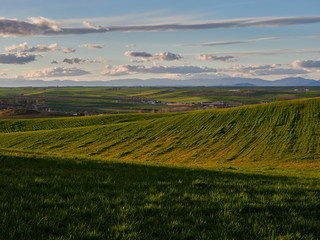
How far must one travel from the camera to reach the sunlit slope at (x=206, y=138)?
49744mm

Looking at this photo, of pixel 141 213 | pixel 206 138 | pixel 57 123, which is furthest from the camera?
pixel 57 123

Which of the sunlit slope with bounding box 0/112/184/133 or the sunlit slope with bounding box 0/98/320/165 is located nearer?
the sunlit slope with bounding box 0/98/320/165

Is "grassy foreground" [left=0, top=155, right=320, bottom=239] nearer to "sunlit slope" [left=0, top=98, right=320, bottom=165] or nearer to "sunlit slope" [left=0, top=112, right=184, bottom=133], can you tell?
"sunlit slope" [left=0, top=98, right=320, bottom=165]

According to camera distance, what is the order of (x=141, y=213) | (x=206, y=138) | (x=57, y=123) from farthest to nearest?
(x=57, y=123) < (x=206, y=138) < (x=141, y=213)

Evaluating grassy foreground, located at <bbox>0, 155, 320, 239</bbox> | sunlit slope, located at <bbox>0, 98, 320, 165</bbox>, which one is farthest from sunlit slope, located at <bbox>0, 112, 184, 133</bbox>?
grassy foreground, located at <bbox>0, 155, 320, 239</bbox>

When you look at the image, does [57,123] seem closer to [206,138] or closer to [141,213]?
[206,138]

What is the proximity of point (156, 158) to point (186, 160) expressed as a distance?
237 inches

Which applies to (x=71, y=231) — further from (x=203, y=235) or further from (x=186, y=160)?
(x=186, y=160)

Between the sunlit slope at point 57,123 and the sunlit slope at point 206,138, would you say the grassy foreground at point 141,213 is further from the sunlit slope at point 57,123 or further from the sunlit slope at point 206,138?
the sunlit slope at point 57,123

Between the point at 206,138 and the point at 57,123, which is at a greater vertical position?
the point at 57,123

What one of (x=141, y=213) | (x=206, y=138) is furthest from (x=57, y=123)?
(x=141, y=213)

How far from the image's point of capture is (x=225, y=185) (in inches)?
498

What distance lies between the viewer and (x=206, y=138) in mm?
61906

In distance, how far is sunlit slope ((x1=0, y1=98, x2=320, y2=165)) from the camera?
4974 cm
